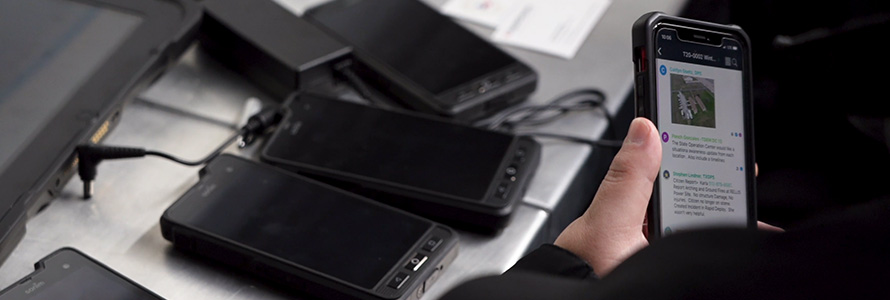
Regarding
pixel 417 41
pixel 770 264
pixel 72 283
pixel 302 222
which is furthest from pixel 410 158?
pixel 770 264

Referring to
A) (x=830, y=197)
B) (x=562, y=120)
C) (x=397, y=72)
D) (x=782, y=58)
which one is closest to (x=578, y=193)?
(x=562, y=120)

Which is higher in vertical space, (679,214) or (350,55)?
(350,55)

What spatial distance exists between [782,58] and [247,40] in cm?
82

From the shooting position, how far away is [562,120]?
1.18 metres

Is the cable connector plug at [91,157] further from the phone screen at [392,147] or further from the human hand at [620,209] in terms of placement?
the human hand at [620,209]

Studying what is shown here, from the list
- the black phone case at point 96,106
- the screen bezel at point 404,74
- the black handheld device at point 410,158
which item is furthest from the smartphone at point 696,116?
the black phone case at point 96,106

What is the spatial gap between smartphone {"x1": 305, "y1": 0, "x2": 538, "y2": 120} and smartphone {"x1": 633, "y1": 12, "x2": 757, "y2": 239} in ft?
1.06

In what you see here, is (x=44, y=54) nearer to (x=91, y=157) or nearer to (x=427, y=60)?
(x=91, y=157)

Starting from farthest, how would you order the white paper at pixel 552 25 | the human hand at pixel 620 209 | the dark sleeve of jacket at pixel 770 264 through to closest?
the white paper at pixel 552 25 < the human hand at pixel 620 209 < the dark sleeve of jacket at pixel 770 264

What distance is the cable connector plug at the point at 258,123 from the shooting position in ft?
3.57

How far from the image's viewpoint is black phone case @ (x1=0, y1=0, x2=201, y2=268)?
0.89 meters

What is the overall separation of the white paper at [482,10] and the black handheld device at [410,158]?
351 millimetres

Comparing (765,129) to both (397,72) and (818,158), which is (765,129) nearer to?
A: (818,158)

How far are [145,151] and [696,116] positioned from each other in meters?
0.60
